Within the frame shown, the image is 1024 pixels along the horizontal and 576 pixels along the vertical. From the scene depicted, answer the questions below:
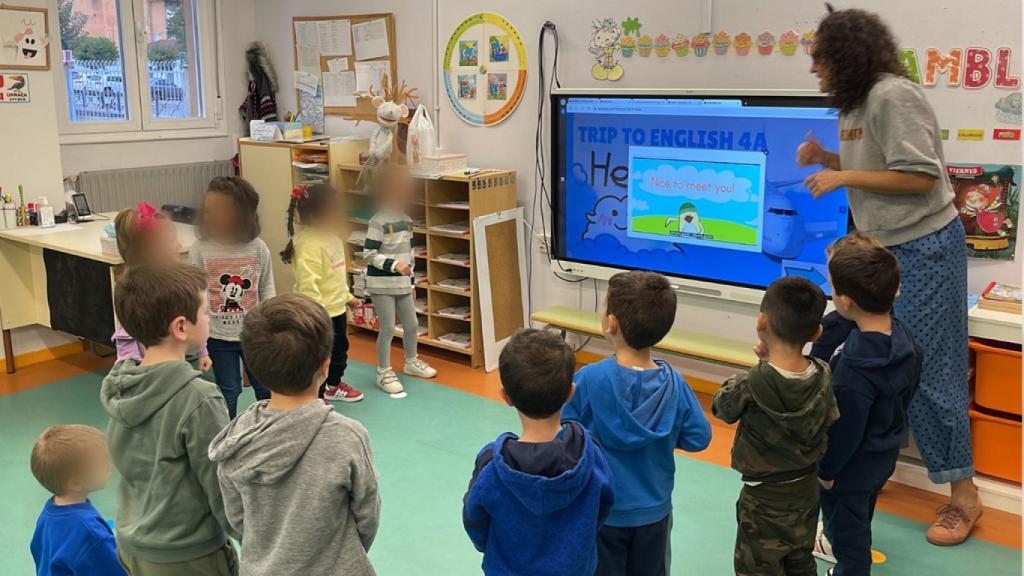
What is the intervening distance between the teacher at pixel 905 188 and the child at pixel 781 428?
2.17 ft

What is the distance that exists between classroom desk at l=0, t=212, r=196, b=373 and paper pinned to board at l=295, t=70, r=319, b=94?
4.69ft

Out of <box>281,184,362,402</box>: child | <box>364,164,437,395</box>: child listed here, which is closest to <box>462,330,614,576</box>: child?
<box>281,184,362,402</box>: child

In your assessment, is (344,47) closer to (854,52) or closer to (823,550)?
(854,52)

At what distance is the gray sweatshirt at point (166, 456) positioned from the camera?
1750 millimetres

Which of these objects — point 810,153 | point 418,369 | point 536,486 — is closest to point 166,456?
point 536,486

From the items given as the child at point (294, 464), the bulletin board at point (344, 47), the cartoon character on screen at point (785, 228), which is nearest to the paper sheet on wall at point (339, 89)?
the bulletin board at point (344, 47)

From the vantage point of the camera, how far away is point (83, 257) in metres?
4.12

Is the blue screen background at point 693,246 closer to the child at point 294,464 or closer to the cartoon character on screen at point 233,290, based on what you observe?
the cartoon character on screen at point 233,290

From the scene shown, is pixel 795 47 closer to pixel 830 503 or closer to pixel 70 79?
pixel 830 503

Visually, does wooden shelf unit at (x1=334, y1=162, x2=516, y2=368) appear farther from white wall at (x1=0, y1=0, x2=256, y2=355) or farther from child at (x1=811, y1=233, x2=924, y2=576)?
child at (x1=811, y1=233, x2=924, y2=576)

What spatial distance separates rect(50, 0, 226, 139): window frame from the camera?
5098 mm

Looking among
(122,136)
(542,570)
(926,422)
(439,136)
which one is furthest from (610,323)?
(122,136)

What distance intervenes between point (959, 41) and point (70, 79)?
4.62 m

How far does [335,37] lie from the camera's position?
17.9 ft
